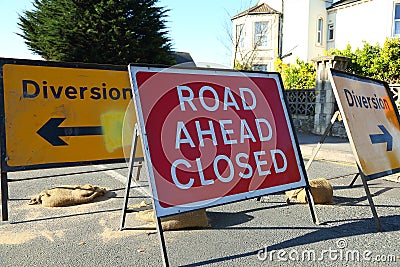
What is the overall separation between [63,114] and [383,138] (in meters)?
4.01

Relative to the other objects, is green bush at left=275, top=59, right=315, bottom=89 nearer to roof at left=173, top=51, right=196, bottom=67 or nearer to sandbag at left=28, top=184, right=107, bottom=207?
roof at left=173, top=51, right=196, bottom=67

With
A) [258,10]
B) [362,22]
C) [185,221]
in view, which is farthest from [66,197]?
[258,10]

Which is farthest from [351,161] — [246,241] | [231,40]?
[231,40]

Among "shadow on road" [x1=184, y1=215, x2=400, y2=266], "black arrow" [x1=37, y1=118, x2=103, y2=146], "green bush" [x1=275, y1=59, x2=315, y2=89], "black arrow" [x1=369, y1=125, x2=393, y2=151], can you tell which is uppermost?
"green bush" [x1=275, y1=59, x2=315, y2=89]

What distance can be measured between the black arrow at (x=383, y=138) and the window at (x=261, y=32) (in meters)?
22.8

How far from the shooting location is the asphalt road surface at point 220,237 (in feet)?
9.70

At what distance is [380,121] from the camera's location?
4.56 m

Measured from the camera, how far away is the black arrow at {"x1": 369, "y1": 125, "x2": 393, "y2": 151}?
4234 mm

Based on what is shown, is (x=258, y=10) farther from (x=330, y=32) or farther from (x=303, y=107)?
(x=303, y=107)

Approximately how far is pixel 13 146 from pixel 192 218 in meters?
2.18

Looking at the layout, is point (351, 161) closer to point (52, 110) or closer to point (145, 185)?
point (145, 185)

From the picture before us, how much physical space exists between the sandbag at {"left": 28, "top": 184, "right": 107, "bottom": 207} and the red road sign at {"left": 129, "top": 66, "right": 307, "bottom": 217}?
6.86 feet

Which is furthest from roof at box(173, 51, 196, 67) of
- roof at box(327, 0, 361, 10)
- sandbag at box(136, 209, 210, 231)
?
roof at box(327, 0, 361, 10)

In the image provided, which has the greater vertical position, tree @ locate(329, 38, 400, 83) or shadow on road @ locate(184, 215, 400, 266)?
tree @ locate(329, 38, 400, 83)
